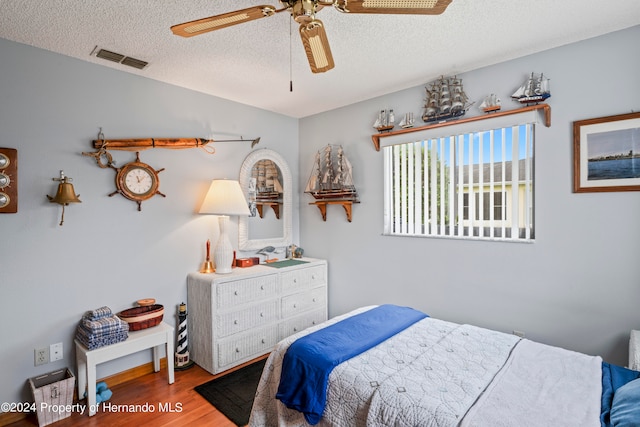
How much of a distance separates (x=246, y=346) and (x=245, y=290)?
509 millimetres

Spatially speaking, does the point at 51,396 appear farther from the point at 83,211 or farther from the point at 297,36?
the point at 297,36

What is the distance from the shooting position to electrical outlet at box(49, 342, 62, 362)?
2.36m

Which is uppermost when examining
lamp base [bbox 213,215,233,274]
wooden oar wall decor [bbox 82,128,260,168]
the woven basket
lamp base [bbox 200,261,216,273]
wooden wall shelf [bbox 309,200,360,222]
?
wooden oar wall decor [bbox 82,128,260,168]

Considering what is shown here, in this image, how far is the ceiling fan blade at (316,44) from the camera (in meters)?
1.45

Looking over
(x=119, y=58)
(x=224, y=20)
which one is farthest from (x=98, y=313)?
(x=224, y=20)

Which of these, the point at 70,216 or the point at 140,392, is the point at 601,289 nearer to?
the point at 140,392

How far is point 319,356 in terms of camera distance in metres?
1.74

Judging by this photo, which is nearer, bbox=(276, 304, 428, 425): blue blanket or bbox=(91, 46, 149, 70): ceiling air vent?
bbox=(276, 304, 428, 425): blue blanket

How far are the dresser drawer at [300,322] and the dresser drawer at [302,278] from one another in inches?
11.8

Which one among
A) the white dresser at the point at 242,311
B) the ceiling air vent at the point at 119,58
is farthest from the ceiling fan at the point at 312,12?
the white dresser at the point at 242,311

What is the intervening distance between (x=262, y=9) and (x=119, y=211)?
205 centimetres

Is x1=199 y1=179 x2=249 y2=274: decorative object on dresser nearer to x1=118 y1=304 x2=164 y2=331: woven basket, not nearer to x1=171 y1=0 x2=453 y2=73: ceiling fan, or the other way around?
x1=118 y1=304 x2=164 y2=331: woven basket

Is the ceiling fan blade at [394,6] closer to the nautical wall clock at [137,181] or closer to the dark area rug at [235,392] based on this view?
the nautical wall clock at [137,181]

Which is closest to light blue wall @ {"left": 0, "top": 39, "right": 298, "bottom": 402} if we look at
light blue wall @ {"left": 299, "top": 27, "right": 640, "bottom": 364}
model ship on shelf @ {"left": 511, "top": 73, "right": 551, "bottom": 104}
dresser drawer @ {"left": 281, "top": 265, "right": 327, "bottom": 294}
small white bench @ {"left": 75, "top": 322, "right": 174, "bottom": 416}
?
small white bench @ {"left": 75, "top": 322, "right": 174, "bottom": 416}
